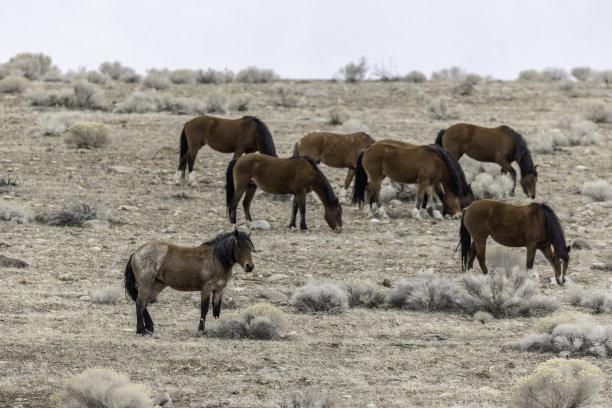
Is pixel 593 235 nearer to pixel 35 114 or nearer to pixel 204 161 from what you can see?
pixel 204 161

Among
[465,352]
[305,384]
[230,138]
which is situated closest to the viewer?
[305,384]

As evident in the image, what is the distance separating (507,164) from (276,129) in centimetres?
879

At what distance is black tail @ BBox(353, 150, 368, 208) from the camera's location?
18500mm

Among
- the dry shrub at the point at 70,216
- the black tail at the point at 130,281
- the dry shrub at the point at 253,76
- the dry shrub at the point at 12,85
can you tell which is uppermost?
the dry shrub at the point at 253,76

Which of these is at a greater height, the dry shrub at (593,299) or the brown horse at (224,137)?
the brown horse at (224,137)

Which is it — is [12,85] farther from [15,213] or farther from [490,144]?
[490,144]

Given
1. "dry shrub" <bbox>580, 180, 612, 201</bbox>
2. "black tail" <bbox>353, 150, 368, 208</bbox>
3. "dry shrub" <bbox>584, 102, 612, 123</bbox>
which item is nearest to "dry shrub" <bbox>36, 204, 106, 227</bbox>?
"black tail" <bbox>353, 150, 368, 208</bbox>

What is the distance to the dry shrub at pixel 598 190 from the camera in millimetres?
20047

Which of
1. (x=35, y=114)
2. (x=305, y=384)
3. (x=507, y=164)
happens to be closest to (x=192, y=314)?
(x=305, y=384)

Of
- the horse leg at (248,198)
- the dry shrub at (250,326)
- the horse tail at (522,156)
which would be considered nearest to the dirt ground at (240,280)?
the dry shrub at (250,326)

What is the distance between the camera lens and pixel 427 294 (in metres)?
11.5

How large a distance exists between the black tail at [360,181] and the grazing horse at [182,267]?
9.24 meters

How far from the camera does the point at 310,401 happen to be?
270 inches

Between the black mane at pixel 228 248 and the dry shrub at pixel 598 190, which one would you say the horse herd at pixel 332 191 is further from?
the dry shrub at pixel 598 190
